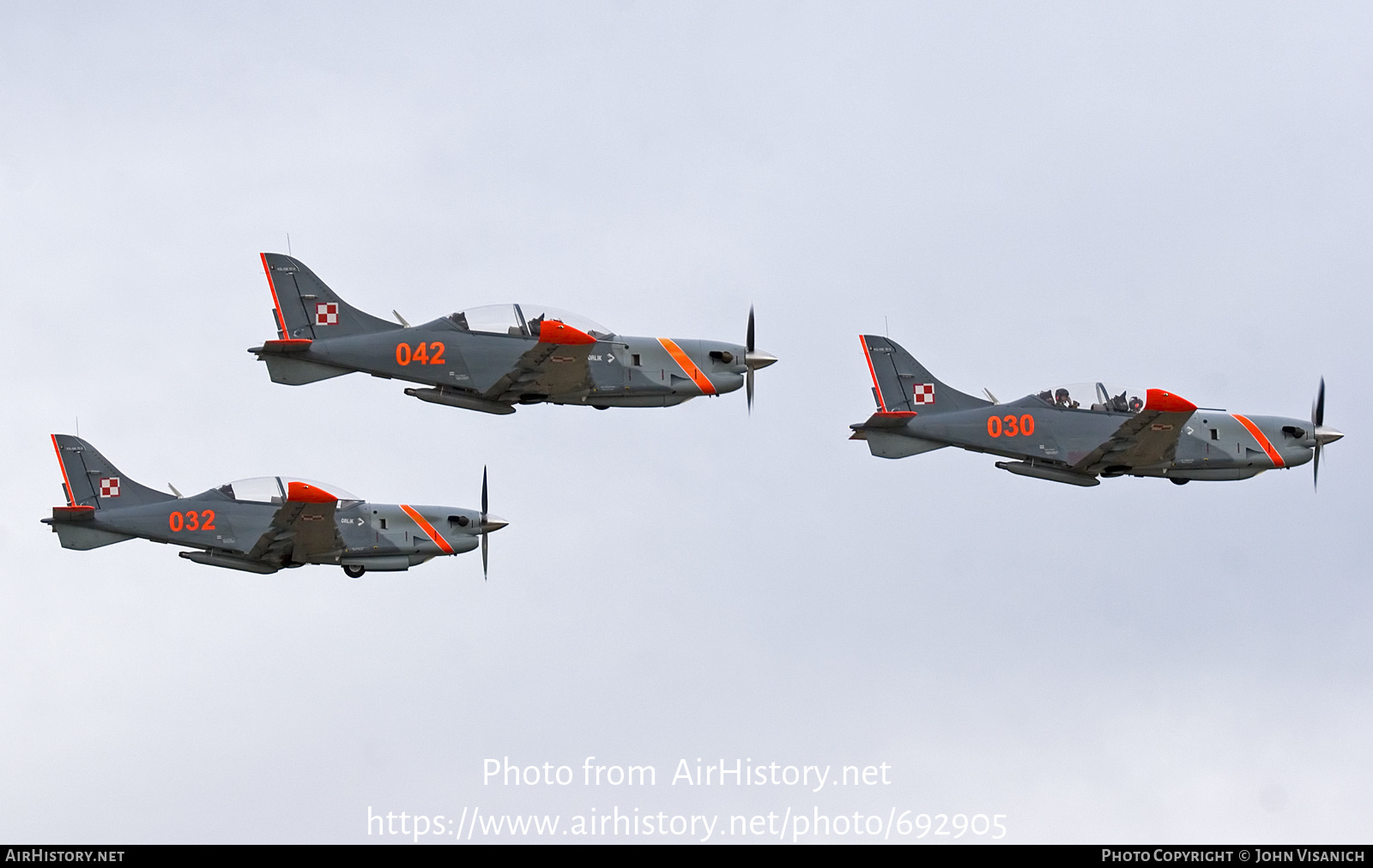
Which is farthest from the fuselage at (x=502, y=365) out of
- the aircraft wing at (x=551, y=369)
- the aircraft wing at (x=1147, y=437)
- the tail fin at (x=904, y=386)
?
the aircraft wing at (x=1147, y=437)

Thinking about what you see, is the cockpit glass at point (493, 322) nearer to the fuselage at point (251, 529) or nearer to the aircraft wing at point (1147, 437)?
the fuselage at point (251, 529)

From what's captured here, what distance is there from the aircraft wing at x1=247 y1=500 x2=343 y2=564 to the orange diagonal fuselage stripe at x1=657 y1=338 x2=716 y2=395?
28.1ft

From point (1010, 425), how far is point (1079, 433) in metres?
1.57

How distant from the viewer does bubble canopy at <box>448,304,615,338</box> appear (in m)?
70.1

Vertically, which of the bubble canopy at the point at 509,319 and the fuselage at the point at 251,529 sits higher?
the bubble canopy at the point at 509,319

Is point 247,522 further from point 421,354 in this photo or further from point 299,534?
point 421,354

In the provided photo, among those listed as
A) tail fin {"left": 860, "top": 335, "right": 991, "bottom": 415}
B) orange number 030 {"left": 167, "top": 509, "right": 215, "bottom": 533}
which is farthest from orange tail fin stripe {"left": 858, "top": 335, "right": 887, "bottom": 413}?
orange number 030 {"left": 167, "top": 509, "right": 215, "bottom": 533}

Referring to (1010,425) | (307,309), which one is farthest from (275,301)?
(1010,425)

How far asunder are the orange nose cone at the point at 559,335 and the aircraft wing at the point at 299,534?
597cm

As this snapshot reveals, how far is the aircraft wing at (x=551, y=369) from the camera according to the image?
68.9 m

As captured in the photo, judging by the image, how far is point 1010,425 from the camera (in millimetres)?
70438

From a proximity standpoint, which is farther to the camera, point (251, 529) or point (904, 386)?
point (904, 386)
